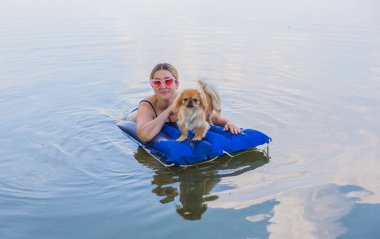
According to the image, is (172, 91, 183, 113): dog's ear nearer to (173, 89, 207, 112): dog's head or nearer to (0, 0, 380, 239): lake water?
(173, 89, 207, 112): dog's head

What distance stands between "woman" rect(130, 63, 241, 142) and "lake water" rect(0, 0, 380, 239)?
34 cm

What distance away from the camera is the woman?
5418 mm

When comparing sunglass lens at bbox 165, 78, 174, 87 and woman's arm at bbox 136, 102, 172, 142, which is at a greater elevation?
sunglass lens at bbox 165, 78, 174, 87

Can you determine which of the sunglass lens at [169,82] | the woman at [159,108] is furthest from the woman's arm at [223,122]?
the sunglass lens at [169,82]

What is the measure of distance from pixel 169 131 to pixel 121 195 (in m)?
1.30

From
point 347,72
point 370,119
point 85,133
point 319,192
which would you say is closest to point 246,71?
point 347,72

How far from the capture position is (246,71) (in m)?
9.76

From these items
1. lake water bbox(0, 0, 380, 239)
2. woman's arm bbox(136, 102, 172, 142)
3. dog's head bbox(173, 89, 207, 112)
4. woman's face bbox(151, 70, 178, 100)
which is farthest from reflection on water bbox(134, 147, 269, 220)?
woman's face bbox(151, 70, 178, 100)

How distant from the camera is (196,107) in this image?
492 cm

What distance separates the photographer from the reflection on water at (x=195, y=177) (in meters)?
4.39

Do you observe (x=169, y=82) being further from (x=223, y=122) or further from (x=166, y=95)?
(x=223, y=122)

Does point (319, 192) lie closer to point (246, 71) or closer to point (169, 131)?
point (169, 131)

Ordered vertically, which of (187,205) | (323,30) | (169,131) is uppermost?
(323,30)

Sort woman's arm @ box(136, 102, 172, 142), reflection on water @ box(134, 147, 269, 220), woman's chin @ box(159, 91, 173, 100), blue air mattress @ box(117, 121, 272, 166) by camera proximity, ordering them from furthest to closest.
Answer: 1. woman's chin @ box(159, 91, 173, 100)
2. woman's arm @ box(136, 102, 172, 142)
3. blue air mattress @ box(117, 121, 272, 166)
4. reflection on water @ box(134, 147, 269, 220)
